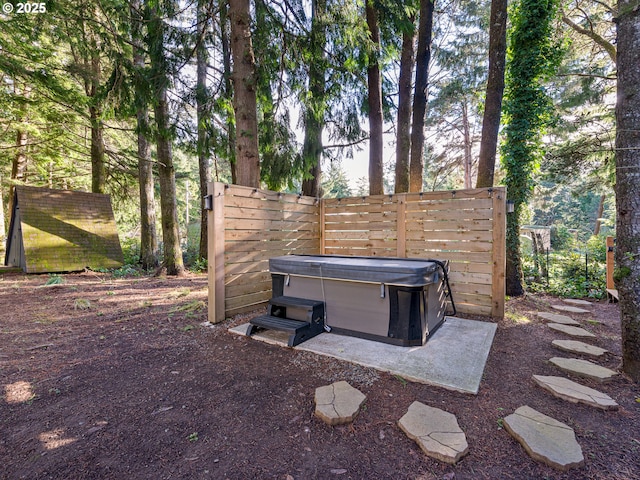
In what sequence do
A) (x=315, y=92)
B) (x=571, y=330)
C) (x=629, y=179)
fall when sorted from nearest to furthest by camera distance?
(x=629, y=179) < (x=571, y=330) < (x=315, y=92)

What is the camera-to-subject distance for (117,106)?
5285mm

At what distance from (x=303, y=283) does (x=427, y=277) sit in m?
1.43

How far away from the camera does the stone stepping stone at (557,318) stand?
3801 mm

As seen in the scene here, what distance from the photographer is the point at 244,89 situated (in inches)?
173

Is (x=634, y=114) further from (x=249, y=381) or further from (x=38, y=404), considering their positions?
(x=38, y=404)

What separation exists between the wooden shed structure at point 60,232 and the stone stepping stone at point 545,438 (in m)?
9.00

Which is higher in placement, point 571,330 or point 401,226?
point 401,226

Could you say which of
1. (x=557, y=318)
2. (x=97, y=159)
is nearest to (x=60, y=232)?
(x=97, y=159)

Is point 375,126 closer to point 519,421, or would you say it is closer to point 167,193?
point 167,193

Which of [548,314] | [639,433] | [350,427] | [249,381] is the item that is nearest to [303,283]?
[249,381]

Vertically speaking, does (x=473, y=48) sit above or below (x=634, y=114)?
above

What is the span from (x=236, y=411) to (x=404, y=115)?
593 centimetres

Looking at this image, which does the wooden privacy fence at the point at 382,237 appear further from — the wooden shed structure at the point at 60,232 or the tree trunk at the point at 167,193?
the wooden shed structure at the point at 60,232

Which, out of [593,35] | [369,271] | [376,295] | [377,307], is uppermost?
[593,35]
